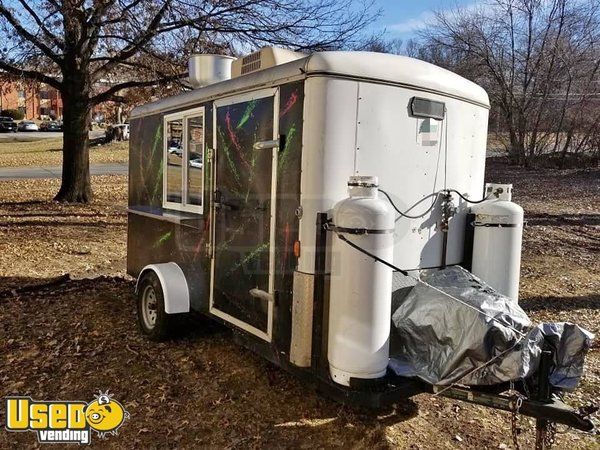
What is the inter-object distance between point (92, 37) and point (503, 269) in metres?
10.8

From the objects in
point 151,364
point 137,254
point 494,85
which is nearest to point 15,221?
point 137,254

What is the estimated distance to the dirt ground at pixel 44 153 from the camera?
27683 mm

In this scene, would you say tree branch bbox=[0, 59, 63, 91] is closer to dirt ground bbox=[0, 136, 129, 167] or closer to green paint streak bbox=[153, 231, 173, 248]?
green paint streak bbox=[153, 231, 173, 248]

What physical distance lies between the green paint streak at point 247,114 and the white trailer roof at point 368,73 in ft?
0.36

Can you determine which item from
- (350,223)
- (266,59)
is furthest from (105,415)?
(266,59)

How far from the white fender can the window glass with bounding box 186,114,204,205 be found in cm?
65

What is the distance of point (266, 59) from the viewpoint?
3.96m

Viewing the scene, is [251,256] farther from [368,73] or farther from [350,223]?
[368,73]

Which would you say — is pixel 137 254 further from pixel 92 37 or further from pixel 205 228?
pixel 92 37

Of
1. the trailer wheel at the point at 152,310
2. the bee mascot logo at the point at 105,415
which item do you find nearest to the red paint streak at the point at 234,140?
the trailer wheel at the point at 152,310

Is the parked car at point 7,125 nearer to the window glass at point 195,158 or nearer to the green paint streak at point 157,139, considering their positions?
the green paint streak at point 157,139

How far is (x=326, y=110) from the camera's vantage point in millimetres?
3266

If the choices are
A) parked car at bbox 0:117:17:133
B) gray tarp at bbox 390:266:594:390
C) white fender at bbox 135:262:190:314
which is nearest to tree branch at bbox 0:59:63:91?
white fender at bbox 135:262:190:314

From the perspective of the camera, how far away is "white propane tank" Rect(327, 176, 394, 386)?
3.08 m
